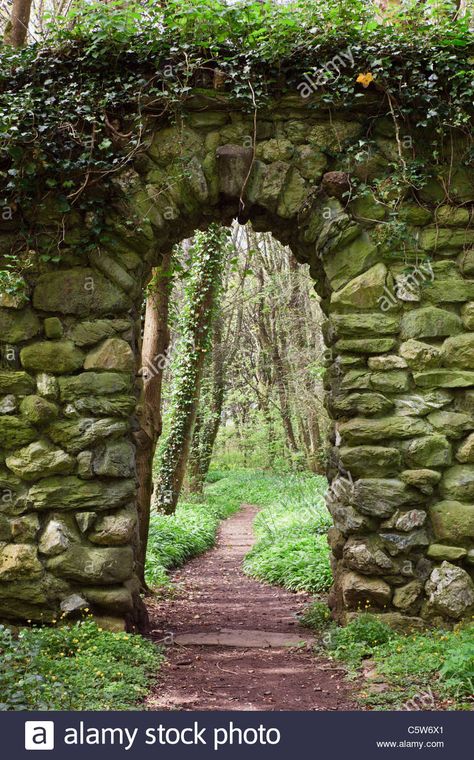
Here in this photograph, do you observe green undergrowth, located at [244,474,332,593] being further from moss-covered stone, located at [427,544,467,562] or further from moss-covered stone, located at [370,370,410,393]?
moss-covered stone, located at [370,370,410,393]

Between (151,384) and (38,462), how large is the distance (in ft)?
7.97

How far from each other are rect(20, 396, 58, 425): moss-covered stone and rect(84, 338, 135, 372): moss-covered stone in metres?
0.37

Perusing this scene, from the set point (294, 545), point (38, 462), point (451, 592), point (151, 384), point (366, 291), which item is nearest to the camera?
point (451, 592)

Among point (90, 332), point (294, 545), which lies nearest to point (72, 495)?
point (90, 332)

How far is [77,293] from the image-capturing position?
4410mm

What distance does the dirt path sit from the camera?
3.47 m

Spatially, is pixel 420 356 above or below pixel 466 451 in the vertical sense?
above

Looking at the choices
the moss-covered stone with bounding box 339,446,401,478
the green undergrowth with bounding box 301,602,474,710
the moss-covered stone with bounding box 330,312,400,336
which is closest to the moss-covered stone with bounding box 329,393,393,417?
the moss-covered stone with bounding box 339,446,401,478

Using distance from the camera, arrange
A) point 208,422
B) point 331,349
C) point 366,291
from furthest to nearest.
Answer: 1. point 208,422
2. point 331,349
3. point 366,291

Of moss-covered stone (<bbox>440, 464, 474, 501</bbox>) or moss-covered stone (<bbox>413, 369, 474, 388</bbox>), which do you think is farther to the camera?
moss-covered stone (<bbox>413, 369, 474, 388</bbox>)

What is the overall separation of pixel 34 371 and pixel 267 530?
5.85 metres

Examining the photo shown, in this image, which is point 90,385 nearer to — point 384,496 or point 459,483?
point 384,496

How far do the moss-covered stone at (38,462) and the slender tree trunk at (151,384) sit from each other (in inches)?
50.5

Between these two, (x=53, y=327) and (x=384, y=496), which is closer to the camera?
(x=384, y=496)
